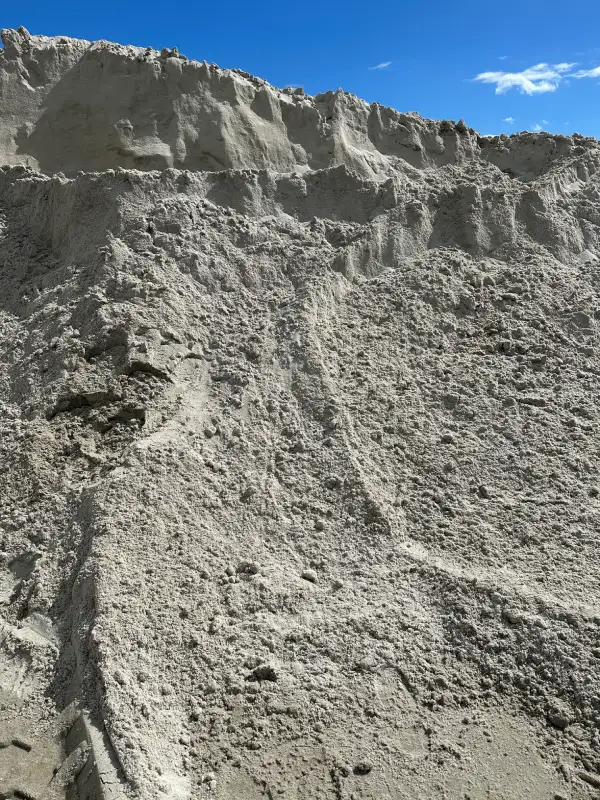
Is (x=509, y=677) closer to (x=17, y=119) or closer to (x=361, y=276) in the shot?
(x=361, y=276)

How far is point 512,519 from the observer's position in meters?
4.39

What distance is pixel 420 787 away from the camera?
312 centimetres

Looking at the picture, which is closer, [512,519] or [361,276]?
[512,519]

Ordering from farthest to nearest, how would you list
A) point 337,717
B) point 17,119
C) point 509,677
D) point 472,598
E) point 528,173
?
point 528,173
point 17,119
point 472,598
point 509,677
point 337,717

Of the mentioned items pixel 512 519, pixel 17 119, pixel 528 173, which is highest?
pixel 17 119

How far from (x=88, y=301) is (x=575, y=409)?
4.00m

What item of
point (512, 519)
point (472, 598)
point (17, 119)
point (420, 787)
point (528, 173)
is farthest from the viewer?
point (528, 173)

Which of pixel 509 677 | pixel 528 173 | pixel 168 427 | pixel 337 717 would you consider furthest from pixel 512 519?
pixel 528 173

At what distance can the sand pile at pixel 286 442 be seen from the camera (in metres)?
3.31

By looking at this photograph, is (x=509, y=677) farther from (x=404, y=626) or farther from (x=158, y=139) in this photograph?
(x=158, y=139)

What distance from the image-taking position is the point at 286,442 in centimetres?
464

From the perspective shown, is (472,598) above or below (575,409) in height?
below

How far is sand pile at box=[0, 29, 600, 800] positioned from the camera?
331 cm

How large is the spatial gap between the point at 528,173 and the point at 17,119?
536 centimetres
